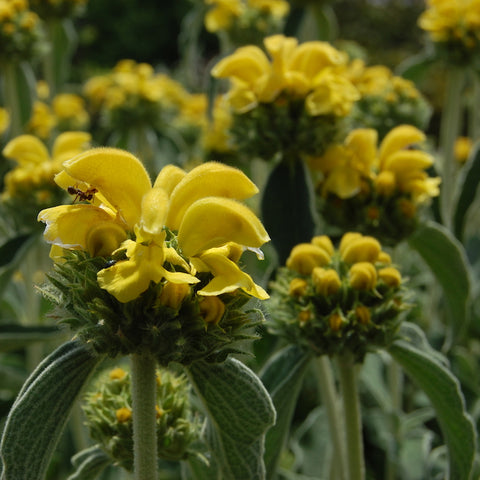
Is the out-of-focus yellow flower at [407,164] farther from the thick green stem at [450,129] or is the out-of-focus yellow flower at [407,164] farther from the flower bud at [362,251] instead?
the thick green stem at [450,129]

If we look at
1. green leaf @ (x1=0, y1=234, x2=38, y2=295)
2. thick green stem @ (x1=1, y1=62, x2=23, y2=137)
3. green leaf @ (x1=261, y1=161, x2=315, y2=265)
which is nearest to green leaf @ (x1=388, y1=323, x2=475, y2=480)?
green leaf @ (x1=261, y1=161, x2=315, y2=265)

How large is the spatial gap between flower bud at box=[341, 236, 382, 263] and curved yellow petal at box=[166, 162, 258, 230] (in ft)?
1.30

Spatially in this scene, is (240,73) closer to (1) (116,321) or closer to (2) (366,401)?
(1) (116,321)

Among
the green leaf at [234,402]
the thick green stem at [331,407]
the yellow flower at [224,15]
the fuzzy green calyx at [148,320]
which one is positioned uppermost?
the yellow flower at [224,15]

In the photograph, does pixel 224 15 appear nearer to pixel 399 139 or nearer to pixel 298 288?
pixel 399 139

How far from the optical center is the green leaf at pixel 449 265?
5.41 feet

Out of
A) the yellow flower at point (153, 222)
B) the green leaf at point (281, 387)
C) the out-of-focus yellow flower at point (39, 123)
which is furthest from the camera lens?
the out-of-focus yellow flower at point (39, 123)

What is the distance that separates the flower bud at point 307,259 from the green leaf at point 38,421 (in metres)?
0.48

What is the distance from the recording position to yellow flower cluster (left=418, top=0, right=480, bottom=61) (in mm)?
2191

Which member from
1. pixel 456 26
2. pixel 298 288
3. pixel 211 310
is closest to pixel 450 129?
pixel 456 26

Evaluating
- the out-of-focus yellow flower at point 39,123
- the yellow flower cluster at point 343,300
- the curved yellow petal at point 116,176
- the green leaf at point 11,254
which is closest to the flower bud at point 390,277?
the yellow flower cluster at point 343,300

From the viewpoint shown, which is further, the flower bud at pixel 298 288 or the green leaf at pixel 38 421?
the flower bud at pixel 298 288

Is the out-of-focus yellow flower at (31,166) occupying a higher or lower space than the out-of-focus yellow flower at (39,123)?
lower

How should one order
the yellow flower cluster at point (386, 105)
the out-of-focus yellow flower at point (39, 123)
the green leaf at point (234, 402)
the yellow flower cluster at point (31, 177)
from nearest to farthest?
the green leaf at point (234, 402)
the yellow flower cluster at point (31, 177)
the yellow flower cluster at point (386, 105)
the out-of-focus yellow flower at point (39, 123)
